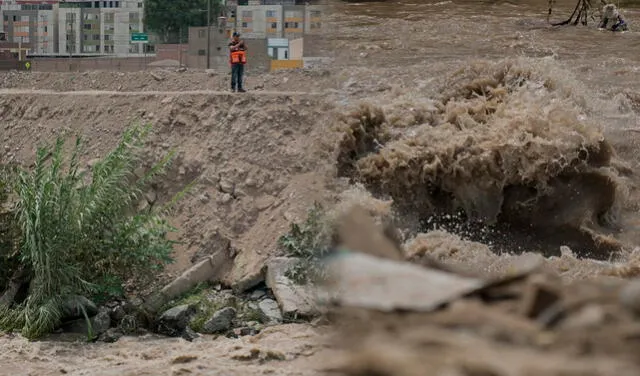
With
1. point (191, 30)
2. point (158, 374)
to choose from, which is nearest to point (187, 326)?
point (158, 374)

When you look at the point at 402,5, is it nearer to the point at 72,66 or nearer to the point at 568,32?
the point at 568,32

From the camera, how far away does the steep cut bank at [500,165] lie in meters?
4.67

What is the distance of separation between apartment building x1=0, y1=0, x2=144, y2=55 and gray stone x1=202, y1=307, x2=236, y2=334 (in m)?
10.9

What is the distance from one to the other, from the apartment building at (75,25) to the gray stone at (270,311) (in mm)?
10797

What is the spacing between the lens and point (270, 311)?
6742 millimetres

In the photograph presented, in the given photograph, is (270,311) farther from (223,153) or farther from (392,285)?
(392,285)

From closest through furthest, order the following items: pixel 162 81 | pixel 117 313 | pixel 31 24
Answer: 1. pixel 117 313
2. pixel 162 81
3. pixel 31 24

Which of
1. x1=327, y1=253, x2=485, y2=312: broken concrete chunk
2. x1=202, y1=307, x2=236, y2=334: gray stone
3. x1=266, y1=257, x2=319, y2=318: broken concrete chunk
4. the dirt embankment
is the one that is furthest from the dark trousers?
x1=327, y1=253, x2=485, y2=312: broken concrete chunk

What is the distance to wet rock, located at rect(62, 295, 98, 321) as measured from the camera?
6.69 metres

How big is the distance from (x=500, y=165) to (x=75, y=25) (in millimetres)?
16166

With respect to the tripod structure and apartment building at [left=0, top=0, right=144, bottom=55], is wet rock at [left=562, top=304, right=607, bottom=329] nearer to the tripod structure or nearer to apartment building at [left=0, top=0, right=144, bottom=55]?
the tripod structure

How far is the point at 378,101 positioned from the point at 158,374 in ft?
6.33

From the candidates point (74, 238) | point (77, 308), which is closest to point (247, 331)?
point (77, 308)

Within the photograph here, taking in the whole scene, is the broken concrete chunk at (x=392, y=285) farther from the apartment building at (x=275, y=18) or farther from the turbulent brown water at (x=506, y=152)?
the apartment building at (x=275, y=18)
